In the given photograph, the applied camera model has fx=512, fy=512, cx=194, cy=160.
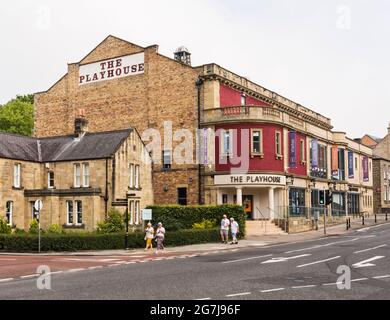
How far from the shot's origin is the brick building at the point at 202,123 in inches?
1644

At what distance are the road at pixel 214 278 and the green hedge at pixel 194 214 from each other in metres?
11.3

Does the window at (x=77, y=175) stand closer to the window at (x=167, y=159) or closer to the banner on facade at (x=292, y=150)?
the window at (x=167, y=159)

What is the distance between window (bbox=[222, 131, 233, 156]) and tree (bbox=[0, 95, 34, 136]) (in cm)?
3408

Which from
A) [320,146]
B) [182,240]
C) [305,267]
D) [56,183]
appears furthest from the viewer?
[320,146]

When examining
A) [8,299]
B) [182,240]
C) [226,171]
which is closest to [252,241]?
[182,240]

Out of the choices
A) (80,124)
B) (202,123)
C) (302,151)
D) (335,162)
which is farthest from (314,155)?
(80,124)

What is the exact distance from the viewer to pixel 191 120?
43781 mm

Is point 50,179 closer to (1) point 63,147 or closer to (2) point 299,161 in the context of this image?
(1) point 63,147

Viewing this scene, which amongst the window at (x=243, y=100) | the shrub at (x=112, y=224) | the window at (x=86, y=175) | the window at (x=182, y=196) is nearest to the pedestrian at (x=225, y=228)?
the shrub at (x=112, y=224)

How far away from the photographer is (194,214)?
118 feet

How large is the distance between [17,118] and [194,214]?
38.1m
